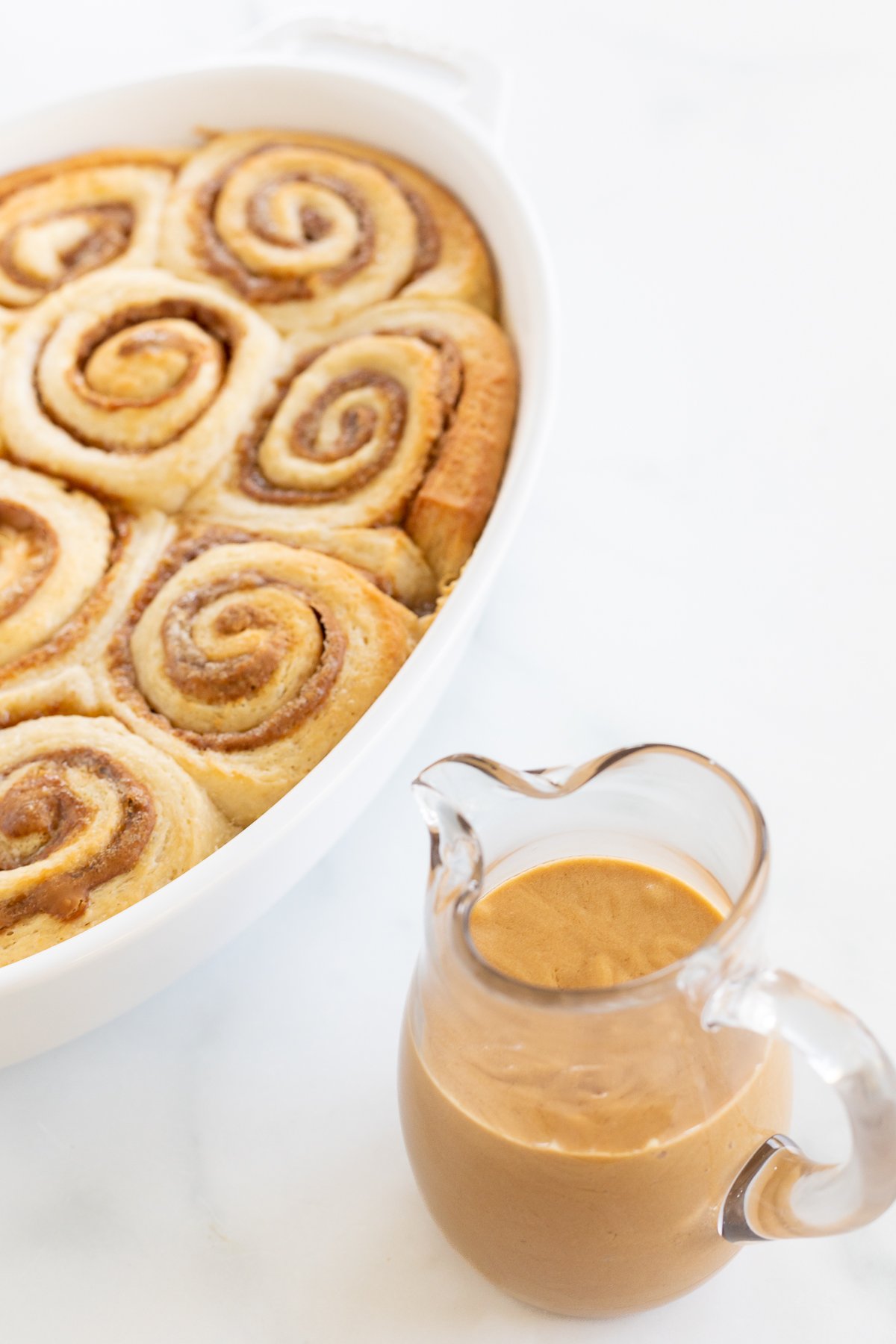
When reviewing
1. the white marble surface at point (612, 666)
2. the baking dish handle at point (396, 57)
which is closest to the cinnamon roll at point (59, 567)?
the white marble surface at point (612, 666)

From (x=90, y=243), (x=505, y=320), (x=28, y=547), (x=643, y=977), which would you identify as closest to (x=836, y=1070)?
(x=643, y=977)

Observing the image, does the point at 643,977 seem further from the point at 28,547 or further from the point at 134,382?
the point at 134,382

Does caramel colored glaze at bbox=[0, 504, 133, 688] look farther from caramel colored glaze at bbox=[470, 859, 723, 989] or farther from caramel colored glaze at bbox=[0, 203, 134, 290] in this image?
caramel colored glaze at bbox=[470, 859, 723, 989]

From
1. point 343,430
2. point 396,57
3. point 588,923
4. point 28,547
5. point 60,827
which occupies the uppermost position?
point 396,57

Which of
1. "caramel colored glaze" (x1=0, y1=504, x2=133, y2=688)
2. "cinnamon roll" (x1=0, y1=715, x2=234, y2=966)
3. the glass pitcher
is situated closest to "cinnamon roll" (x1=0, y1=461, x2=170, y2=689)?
"caramel colored glaze" (x1=0, y1=504, x2=133, y2=688)

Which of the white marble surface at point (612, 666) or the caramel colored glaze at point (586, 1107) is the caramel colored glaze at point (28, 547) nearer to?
the white marble surface at point (612, 666)

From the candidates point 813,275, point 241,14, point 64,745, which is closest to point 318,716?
point 64,745
